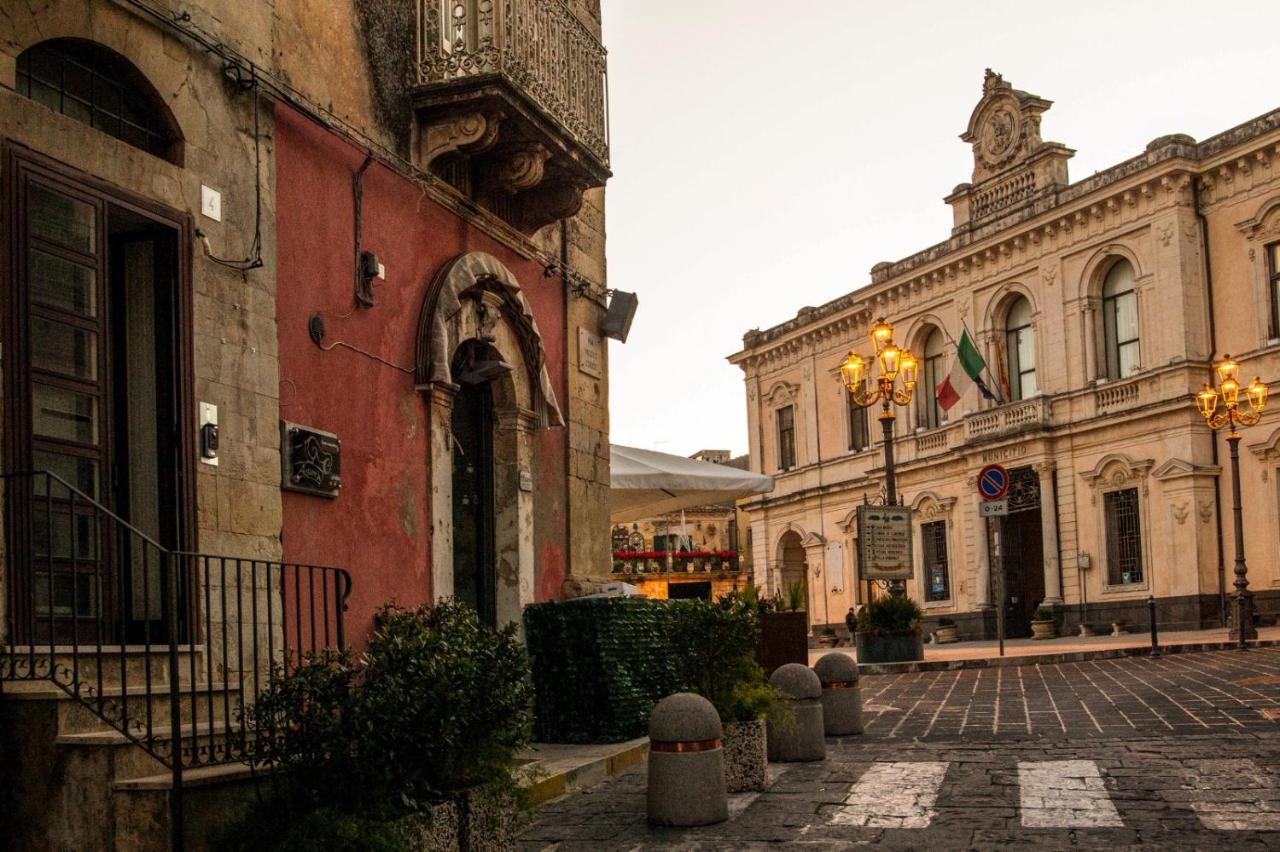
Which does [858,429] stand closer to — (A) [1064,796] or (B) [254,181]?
(A) [1064,796]

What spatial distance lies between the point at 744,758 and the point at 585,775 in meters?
1.19

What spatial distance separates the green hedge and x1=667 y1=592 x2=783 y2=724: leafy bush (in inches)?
44.5

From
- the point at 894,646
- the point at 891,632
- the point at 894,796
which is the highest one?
the point at 894,796

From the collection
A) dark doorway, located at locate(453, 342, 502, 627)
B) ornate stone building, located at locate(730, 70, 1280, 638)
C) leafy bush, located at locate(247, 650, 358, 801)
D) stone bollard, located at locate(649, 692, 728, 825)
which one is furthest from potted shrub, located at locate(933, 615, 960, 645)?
leafy bush, located at locate(247, 650, 358, 801)

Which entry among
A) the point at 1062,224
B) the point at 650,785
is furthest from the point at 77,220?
the point at 1062,224

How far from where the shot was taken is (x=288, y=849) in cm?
543

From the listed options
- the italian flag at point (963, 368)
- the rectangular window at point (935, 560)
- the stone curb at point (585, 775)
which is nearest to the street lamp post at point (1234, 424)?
the italian flag at point (963, 368)

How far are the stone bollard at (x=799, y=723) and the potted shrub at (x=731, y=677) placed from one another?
0.34 m

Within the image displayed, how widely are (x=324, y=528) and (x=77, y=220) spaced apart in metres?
2.73

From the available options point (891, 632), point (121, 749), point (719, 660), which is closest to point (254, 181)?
point (121, 749)

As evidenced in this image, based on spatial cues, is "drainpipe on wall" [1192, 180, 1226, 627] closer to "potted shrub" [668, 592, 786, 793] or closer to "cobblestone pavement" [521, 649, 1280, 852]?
"cobblestone pavement" [521, 649, 1280, 852]

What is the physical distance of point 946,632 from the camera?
3806 cm

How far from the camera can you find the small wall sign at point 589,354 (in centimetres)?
1367

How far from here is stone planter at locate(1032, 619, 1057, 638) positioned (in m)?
34.7
